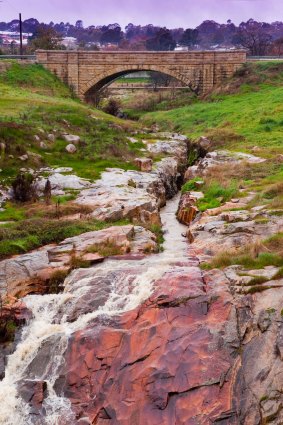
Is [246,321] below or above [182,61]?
below

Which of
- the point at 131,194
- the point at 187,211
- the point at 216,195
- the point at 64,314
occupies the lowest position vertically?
the point at 64,314

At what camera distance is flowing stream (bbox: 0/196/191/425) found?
13055 millimetres

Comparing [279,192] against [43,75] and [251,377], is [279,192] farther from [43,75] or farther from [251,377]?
[43,75]

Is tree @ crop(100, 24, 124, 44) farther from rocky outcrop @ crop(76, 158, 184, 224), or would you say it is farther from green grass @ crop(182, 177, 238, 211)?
green grass @ crop(182, 177, 238, 211)

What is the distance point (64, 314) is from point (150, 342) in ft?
10.5

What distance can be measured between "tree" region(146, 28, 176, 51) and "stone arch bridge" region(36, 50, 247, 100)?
83.2 meters

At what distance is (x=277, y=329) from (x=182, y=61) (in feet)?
166

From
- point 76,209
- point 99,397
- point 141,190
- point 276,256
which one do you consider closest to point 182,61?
point 141,190

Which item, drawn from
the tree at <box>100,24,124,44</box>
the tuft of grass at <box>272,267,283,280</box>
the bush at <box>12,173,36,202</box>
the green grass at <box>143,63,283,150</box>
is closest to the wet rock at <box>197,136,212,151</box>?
the green grass at <box>143,63,283,150</box>

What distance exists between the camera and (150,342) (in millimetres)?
13750

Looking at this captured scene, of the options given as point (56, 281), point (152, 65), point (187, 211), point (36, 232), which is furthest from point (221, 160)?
point (152, 65)

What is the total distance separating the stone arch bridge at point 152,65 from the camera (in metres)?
59.8

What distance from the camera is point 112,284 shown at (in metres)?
16.6

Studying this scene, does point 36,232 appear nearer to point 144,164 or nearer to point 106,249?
point 106,249
